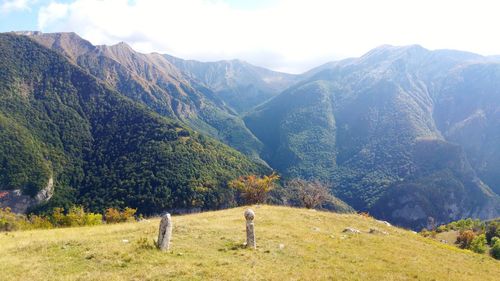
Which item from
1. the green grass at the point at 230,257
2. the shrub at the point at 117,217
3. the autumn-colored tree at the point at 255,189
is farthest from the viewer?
the autumn-colored tree at the point at 255,189

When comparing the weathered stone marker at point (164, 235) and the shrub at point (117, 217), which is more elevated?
the weathered stone marker at point (164, 235)

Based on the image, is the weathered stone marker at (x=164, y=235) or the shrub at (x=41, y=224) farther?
the shrub at (x=41, y=224)

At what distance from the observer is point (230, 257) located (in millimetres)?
25938

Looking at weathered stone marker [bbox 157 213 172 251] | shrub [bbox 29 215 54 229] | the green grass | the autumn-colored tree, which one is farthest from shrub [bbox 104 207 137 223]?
weathered stone marker [bbox 157 213 172 251]

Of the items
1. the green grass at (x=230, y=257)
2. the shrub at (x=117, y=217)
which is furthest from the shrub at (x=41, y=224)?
the green grass at (x=230, y=257)

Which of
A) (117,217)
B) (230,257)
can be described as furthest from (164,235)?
(117,217)

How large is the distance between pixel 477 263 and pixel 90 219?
2099 inches

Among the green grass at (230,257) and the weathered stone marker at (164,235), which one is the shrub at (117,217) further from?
the weathered stone marker at (164,235)

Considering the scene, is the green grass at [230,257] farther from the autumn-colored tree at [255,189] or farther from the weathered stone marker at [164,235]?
the autumn-colored tree at [255,189]

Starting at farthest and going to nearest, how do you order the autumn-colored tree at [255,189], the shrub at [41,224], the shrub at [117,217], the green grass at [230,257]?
the autumn-colored tree at [255,189]
the shrub at [117,217]
the shrub at [41,224]
the green grass at [230,257]

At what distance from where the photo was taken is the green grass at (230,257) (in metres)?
22.1

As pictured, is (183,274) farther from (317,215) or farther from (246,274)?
(317,215)

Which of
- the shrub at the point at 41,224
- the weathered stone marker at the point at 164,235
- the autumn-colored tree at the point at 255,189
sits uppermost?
the weathered stone marker at the point at 164,235

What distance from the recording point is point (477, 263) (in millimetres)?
35781
